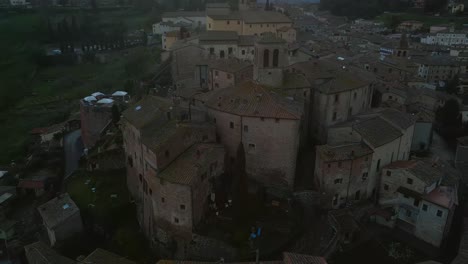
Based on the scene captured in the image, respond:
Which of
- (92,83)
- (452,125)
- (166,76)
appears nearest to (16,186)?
(166,76)

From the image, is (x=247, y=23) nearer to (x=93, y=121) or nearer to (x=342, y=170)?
(x=93, y=121)

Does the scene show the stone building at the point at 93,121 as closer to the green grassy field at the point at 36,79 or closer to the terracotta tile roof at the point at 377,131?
the green grassy field at the point at 36,79

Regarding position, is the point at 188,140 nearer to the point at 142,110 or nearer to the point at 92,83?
the point at 142,110

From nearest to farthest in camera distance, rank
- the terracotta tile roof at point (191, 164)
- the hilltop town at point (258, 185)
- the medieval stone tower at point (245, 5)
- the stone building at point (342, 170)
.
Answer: the terracotta tile roof at point (191, 164), the hilltop town at point (258, 185), the stone building at point (342, 170), the medieval stone tower at point (245, 5)

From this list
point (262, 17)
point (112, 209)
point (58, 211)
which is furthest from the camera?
point (262, 17)

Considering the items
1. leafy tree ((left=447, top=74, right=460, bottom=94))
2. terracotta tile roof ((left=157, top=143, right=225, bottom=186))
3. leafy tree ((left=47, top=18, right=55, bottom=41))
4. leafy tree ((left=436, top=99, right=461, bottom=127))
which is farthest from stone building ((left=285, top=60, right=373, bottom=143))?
leafy tree ((left=47, top=18, right=55, bottom=41))

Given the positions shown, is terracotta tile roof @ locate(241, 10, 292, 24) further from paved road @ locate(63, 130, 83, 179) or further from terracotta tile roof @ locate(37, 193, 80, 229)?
terracotta tile roof @ locate(37, 193, 80, 229)

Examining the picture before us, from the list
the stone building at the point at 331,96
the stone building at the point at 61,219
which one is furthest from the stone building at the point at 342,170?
the stone building at the point at 61,219

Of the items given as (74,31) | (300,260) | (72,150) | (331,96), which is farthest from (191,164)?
(74,31)
